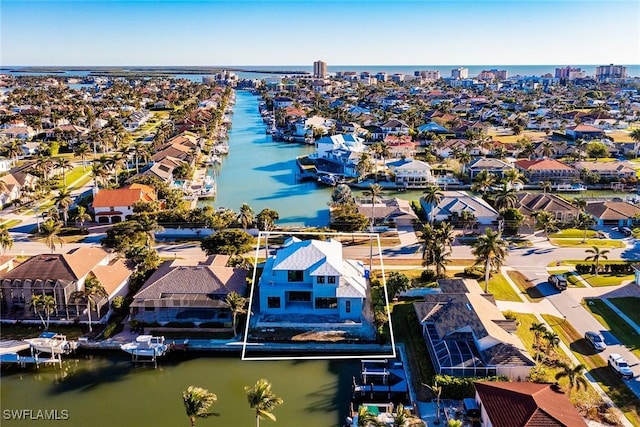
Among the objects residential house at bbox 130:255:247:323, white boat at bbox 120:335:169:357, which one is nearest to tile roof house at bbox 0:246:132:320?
residential house at bbox 130:255:247:323

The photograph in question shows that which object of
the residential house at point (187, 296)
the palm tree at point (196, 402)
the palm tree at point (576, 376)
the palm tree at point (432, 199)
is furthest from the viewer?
the palm tree at point (432, 199)

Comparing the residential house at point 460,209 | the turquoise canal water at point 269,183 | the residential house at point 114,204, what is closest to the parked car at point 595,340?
the residential house at point 460,209

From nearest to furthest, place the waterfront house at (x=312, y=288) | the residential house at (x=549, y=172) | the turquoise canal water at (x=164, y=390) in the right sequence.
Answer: the turquoise canal water at (x=164, y=390) → the waterfront house at (x=312, y=288) → the residential house at (x=549, y=172)

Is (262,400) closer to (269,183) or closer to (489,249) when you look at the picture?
(489,249)

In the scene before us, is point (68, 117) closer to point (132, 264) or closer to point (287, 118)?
point (287, 118)

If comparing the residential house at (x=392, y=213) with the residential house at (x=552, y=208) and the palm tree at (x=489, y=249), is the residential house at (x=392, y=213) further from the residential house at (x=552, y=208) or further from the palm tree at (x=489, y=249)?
the palm tree at (x=489, y=249)

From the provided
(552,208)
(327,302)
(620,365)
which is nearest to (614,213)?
(552,208)

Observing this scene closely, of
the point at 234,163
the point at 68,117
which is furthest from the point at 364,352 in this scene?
the point at 68,117
